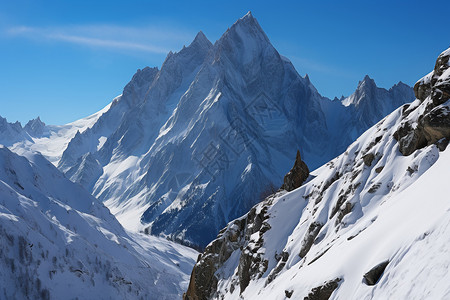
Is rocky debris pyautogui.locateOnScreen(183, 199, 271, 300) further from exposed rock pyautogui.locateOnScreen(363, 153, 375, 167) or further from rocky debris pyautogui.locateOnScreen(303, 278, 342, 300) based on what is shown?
rocky debris pyautogui.locateOnScreen(303, 278, 342, 300)

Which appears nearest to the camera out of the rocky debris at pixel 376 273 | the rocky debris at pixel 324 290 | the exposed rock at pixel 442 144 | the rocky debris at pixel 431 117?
the rocky debris at pixel 376 273

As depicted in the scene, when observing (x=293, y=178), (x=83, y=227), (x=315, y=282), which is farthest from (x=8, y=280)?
(x=315, y=282)

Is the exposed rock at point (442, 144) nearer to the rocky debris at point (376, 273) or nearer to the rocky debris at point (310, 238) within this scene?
the rocky debris at point (310, 238)

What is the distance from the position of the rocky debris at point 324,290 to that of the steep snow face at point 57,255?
87.0 m

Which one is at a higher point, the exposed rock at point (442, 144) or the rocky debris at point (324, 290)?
the exposed rock at point (442, 144)

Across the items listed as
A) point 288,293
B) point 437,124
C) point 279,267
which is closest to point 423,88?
point 437,124

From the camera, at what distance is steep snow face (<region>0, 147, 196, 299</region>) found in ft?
349

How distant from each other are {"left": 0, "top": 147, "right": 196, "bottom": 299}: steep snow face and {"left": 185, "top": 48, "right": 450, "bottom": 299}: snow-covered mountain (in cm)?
5745

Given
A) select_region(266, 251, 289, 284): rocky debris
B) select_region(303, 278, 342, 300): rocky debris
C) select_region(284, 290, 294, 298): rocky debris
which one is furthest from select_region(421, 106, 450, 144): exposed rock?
select_region(266, 251, 289, 284): rocky debris

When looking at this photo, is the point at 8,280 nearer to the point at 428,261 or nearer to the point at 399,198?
the point at 399,198

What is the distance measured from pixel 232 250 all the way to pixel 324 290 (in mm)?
A: 30190

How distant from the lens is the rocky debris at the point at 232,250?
51875 mm

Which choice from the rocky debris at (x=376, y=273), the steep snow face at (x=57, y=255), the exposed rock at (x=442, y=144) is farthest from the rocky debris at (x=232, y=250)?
the steep snow face at (x=57, y=255)

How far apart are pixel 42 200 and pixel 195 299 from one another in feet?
376
